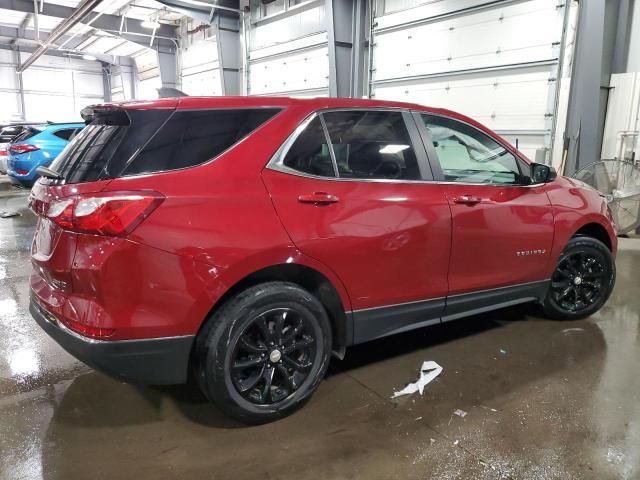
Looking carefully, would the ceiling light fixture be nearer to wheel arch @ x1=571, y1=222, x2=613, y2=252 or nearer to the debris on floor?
the debris on floor

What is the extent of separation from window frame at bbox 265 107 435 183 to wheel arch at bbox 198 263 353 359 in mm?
462

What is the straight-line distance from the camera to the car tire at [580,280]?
3.53 metres

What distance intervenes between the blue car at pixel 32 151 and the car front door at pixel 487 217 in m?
7.08

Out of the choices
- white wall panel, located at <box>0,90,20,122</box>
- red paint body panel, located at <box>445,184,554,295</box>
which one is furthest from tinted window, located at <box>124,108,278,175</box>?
white wall panel, located at <box>0,90,20,122</box>

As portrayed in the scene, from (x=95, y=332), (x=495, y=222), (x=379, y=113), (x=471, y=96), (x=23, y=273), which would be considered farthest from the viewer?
(x=471, y=96)

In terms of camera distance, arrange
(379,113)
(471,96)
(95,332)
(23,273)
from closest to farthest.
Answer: (95,332) → (379,113) → (23,273) → (471,96)

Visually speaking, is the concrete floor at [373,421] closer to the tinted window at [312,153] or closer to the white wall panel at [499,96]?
the tinted window at [312,153]

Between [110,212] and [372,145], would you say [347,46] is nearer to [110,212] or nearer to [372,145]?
[372,145]

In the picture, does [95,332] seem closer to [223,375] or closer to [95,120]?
[223,375]

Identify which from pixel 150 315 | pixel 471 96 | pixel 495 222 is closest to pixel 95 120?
pixel 150 315

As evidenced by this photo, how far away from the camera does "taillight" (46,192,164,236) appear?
1.87m

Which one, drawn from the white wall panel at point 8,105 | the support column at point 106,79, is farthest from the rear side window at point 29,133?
the support column at point 106,79

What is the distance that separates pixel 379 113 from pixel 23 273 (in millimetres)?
4143

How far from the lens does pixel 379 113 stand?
2699 mm
